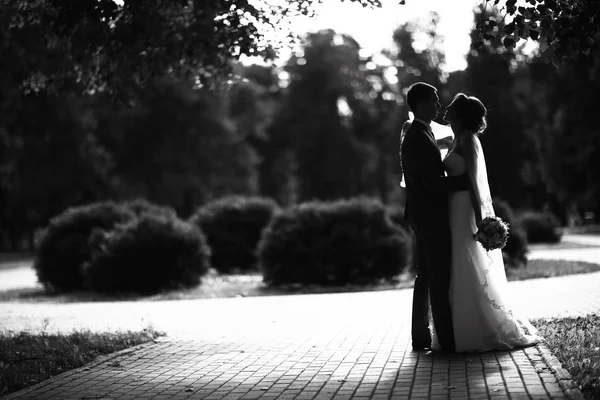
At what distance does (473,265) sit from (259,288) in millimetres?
11594

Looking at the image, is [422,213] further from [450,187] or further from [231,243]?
[231,243]

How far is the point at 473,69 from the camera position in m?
63.0

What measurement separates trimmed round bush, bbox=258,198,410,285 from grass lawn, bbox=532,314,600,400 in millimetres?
8760

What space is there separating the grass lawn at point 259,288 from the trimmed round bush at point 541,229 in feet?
56.5

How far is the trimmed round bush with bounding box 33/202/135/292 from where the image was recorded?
69.5ft

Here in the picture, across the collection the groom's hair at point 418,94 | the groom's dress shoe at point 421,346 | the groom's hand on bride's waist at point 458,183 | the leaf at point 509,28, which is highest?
the leaf at point 509,28

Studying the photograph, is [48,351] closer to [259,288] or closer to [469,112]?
[469,112]

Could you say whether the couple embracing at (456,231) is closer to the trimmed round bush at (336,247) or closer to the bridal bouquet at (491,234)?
the bridal bouquet at (491,234)

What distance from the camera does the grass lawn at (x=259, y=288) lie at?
18062 millimetres

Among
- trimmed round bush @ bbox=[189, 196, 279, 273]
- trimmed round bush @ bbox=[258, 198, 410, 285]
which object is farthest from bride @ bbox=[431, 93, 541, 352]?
trimmed round bush @ bbox=[189, 196, 279, 273]

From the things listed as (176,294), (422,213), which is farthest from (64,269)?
(422,213)

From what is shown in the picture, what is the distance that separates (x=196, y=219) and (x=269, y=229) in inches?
305

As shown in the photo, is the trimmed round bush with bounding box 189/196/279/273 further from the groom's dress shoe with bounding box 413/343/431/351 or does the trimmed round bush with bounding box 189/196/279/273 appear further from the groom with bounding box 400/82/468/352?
the groom with bounding box 400/82/468/352

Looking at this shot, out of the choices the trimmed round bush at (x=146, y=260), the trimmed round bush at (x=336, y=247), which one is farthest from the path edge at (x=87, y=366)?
the trimmed round bush at (x=146, y=260)
